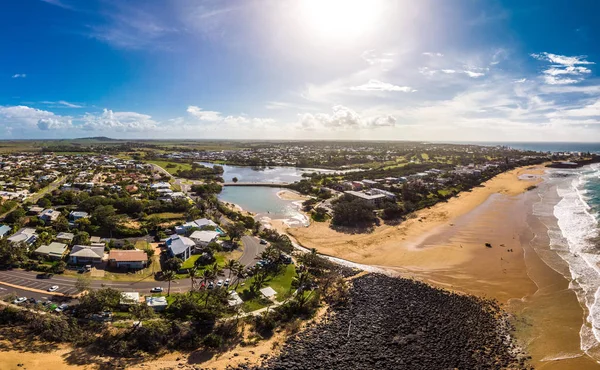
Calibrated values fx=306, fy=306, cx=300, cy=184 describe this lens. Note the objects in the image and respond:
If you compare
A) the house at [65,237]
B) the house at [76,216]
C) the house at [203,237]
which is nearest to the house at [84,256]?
the house at [65,237]

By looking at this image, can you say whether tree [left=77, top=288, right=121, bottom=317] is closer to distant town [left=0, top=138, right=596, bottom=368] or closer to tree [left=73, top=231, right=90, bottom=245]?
distant town [left=0, top=138, right=596, bottom=368]

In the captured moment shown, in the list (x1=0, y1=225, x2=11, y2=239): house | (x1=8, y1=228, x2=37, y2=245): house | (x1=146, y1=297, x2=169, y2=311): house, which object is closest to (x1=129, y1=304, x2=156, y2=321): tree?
(x1=146, y1=297, x2=169, y2=311): house

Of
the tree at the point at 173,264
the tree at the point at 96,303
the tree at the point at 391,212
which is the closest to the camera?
the tree at the point at 96,303

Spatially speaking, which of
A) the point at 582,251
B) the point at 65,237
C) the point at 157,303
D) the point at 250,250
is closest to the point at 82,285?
the point at 157,303

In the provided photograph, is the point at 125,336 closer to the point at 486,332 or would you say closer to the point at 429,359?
the point at 429,359

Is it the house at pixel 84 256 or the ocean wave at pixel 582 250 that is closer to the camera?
the ocean wave at pixel 582 250

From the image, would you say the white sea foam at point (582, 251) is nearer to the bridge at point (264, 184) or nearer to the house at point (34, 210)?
the bridge at point (264, 184)
